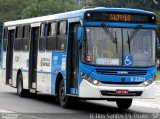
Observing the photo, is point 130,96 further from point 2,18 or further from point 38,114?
point 2,18

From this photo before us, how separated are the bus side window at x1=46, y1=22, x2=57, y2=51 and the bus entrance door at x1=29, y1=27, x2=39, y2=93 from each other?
162cm

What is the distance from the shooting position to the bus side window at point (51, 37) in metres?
20.6

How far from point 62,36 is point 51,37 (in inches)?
53.6

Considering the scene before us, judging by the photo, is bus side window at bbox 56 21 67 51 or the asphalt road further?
bus side window at bbox 56 21 67 51

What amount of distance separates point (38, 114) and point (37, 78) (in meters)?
5.62

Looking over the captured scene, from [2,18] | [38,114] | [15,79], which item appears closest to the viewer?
[38,114]

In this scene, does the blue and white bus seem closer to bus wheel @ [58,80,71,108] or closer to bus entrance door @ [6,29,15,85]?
bus wheel @ [58,80,71,108]

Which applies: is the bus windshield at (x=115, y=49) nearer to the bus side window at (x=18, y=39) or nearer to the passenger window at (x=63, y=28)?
the passenger window at (x=63, y=28)

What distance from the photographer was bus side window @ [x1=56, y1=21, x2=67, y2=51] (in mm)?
19372

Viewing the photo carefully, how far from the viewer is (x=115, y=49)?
57.9 ft

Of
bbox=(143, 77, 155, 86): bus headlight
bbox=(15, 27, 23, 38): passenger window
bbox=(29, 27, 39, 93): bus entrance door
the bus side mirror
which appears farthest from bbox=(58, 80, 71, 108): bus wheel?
bbox=(15, 27, 23, 38): passenger window

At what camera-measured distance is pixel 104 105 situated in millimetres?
21422

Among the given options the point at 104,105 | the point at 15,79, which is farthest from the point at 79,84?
the point at 15,79

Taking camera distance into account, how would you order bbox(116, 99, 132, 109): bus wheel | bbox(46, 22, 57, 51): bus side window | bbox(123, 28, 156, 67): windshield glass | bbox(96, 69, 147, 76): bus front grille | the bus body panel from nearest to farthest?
bbox(96, 69, 147, 76): bus front grille → bbox(123, 28, 156, 67): windshield glass → bbox(116, 99, 132, 109): bus wheel → bbox(46, 22, 57, 51): bus side window → the bus body panel
